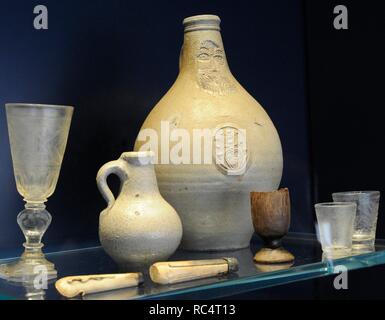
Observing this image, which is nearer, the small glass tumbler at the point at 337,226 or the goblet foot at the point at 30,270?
the goblet foot at the point at 30,270

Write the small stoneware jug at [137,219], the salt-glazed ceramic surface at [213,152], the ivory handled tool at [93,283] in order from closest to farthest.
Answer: the ivory handled tool at [93,283]
the small stoneware jug at [137,219]
the salt-glazed ceramic surface at [213,152]

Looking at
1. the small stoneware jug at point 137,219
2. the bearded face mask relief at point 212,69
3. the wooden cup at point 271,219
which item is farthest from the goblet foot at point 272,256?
the bearded face mask relief at point 212,69

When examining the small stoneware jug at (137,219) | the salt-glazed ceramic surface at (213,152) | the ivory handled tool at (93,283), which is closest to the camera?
the ivory handled tool at (93,283)

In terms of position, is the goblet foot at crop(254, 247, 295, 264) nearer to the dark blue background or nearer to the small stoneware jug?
the small stoneware jug

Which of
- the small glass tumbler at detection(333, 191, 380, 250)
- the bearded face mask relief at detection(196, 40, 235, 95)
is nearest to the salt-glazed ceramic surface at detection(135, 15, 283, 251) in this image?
the bearded face mask relief at detection(196, 40, 235, 95)

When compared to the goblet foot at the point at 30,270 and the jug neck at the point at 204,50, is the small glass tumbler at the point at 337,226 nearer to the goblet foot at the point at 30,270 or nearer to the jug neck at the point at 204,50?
the jug neck at the point at 204,50

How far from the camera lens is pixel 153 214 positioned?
83cm

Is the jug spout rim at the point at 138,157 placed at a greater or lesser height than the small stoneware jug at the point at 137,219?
greater

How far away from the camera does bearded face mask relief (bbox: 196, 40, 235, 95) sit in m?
0.98

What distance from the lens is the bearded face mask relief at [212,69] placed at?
0.98 meters

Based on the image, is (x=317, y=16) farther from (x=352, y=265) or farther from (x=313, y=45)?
(x=352, y=265)

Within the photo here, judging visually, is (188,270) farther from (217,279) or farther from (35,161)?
(35,161)

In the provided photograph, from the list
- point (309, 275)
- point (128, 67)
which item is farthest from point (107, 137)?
point (309, 275)

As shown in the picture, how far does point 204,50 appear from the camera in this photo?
0.99m
